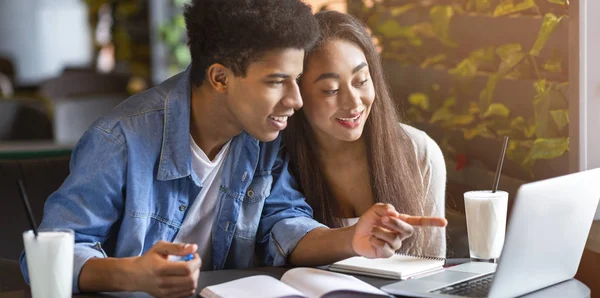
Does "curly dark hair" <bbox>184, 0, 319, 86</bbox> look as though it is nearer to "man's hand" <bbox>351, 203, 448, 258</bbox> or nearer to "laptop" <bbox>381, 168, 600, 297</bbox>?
"man's hand" <bbox>351, 203, 448, 258</bbox>

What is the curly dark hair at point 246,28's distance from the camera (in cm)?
185

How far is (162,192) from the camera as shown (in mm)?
1956

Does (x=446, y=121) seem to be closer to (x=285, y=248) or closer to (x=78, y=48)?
(x=285, y=248)

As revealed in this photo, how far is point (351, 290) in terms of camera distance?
160cm

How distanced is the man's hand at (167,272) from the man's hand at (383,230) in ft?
1.25

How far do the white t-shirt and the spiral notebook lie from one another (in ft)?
1.19

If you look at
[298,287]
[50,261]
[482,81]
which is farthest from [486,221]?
[482,81]

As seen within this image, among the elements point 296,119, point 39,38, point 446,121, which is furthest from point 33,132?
point 39,38

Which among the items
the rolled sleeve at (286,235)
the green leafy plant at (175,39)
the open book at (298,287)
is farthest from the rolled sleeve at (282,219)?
the green leafy plant at (175,39)

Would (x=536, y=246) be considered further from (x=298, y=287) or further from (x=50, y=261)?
(x=50, y=261)

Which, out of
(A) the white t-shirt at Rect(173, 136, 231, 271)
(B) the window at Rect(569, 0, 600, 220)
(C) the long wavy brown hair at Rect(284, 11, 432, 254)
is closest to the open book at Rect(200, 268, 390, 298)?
(A) the white t-shirt at Rect(173, 136, 231, 271)

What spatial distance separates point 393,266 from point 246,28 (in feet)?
1.82

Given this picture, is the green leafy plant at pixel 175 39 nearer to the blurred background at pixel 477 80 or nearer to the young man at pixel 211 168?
the blurred background at pixel 477 80

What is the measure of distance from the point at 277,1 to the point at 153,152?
0.40 m
